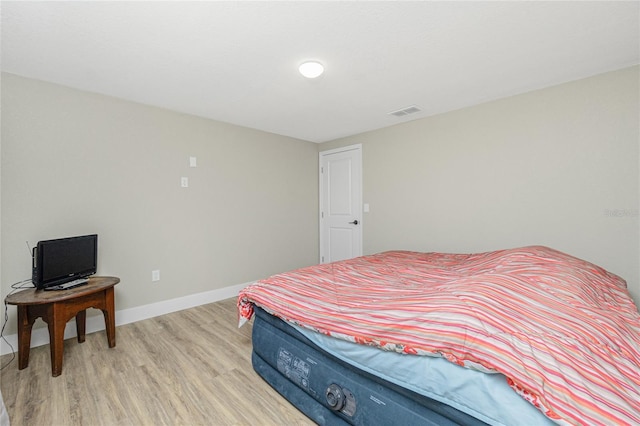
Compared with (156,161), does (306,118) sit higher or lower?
higher

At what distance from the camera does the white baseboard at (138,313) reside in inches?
89.5

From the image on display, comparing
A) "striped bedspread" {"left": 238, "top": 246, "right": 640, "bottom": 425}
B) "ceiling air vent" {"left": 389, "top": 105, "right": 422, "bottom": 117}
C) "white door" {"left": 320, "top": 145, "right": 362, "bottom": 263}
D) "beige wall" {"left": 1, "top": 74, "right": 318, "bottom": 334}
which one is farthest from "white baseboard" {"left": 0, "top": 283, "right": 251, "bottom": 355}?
"ceiling air vent" {"left": 389, "top": 105, "right": 422, "bottom": 117}

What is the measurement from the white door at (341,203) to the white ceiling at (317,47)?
4.77 feet

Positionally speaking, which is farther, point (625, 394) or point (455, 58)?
point (455, 58)

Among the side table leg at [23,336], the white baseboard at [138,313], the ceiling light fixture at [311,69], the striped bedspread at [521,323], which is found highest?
the ceiling light fixture at [311,69]

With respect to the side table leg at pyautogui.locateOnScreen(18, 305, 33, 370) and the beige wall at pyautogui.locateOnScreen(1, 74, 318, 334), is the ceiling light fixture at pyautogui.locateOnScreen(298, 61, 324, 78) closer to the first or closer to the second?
the beige wall at pyautogui.locateOnScreen(1, 74, 318, 334)

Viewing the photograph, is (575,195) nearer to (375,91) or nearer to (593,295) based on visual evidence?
(593,295)

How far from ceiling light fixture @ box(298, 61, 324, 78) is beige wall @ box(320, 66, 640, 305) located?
5.77 feet

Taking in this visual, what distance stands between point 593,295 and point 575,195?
1.43 m

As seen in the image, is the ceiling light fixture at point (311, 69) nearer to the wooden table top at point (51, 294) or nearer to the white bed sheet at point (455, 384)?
the white bed sheet at point (455, 384)

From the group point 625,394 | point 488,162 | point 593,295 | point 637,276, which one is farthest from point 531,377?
point 488,162

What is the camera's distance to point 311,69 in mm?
2086

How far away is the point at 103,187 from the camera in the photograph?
2.66 m

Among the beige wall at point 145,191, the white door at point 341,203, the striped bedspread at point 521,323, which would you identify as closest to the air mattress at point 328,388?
the striped bedspread at point 521,323
